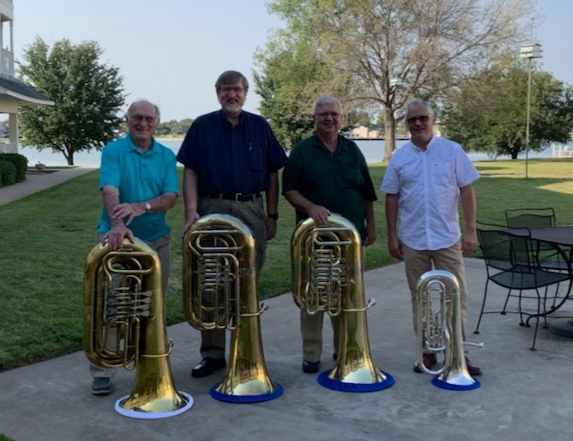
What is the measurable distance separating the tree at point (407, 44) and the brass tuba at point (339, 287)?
30.6m

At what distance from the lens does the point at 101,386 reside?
392 centimetres

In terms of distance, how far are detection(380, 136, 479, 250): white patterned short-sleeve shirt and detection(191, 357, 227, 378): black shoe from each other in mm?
1488

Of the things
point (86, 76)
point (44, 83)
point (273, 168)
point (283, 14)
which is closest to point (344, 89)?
point (283, 14)

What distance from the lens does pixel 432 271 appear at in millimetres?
4078

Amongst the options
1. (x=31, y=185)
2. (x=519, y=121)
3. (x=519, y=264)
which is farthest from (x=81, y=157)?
(x=519, y=264)

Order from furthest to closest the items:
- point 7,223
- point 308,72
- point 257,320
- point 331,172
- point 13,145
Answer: point 308,72
point 13,145
point 7,223
point 331,172
point 257,320

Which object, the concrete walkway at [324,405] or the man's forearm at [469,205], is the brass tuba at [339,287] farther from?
the man's forearm at [469,205]

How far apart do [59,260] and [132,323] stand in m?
4.73

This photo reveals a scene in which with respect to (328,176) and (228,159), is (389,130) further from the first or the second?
(228,159)

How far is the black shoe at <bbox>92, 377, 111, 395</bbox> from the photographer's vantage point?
391 centimetres

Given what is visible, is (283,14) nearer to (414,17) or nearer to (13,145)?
(414,17)

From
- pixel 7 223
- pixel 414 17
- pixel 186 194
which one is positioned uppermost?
pixel 414 17

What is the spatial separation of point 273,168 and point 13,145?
2144cm

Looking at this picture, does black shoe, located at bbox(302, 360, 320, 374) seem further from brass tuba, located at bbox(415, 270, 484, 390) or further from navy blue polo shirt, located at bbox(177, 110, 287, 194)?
navy blue polo shirt, located at bbox(177, 110, 287, 194)
